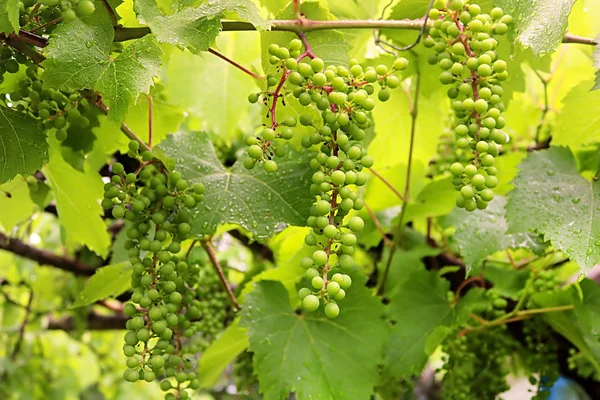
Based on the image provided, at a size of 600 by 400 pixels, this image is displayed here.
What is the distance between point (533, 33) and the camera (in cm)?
76

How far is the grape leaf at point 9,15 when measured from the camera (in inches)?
23.0

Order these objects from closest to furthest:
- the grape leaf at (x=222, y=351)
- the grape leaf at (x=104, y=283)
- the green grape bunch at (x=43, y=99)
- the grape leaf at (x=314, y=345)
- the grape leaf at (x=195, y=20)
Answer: the grape leaf at (x=195, y=20)
the green grape bunch at (x=43, y=99)
the grape leaf at (x=314, y=345)
the grape leaf at (x=104, y=283)
the grape leaf at (x=222, y=351)

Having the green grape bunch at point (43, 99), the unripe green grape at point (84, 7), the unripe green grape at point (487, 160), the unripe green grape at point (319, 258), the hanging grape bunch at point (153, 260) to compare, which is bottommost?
the hanging grape bunch at point (153, 260)

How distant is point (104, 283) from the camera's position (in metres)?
1.12

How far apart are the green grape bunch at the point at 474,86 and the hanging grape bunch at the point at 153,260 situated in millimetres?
383

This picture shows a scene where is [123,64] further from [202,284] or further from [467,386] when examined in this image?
[467,386]

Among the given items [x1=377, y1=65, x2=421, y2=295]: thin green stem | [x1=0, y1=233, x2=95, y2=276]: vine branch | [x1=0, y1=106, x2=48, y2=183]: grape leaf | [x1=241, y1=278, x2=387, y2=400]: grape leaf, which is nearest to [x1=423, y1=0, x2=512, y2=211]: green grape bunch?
[x1=377, y1=65, x2=421, y2=295]: thin green stem

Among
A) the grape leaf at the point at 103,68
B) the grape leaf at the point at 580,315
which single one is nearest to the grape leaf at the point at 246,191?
the grape leaf at the point at 103,68

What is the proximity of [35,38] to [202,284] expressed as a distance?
68 cm

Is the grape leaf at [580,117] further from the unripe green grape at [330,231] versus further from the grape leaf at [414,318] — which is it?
the unripe green grape at [330,231]

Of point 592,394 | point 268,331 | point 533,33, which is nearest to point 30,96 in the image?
point 268,331

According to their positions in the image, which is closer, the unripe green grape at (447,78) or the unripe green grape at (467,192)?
the unripe green grape at (467,192)

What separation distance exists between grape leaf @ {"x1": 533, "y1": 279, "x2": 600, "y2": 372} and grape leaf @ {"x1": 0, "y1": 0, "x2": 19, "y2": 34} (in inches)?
40.8

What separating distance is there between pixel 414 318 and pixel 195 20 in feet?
2.58
